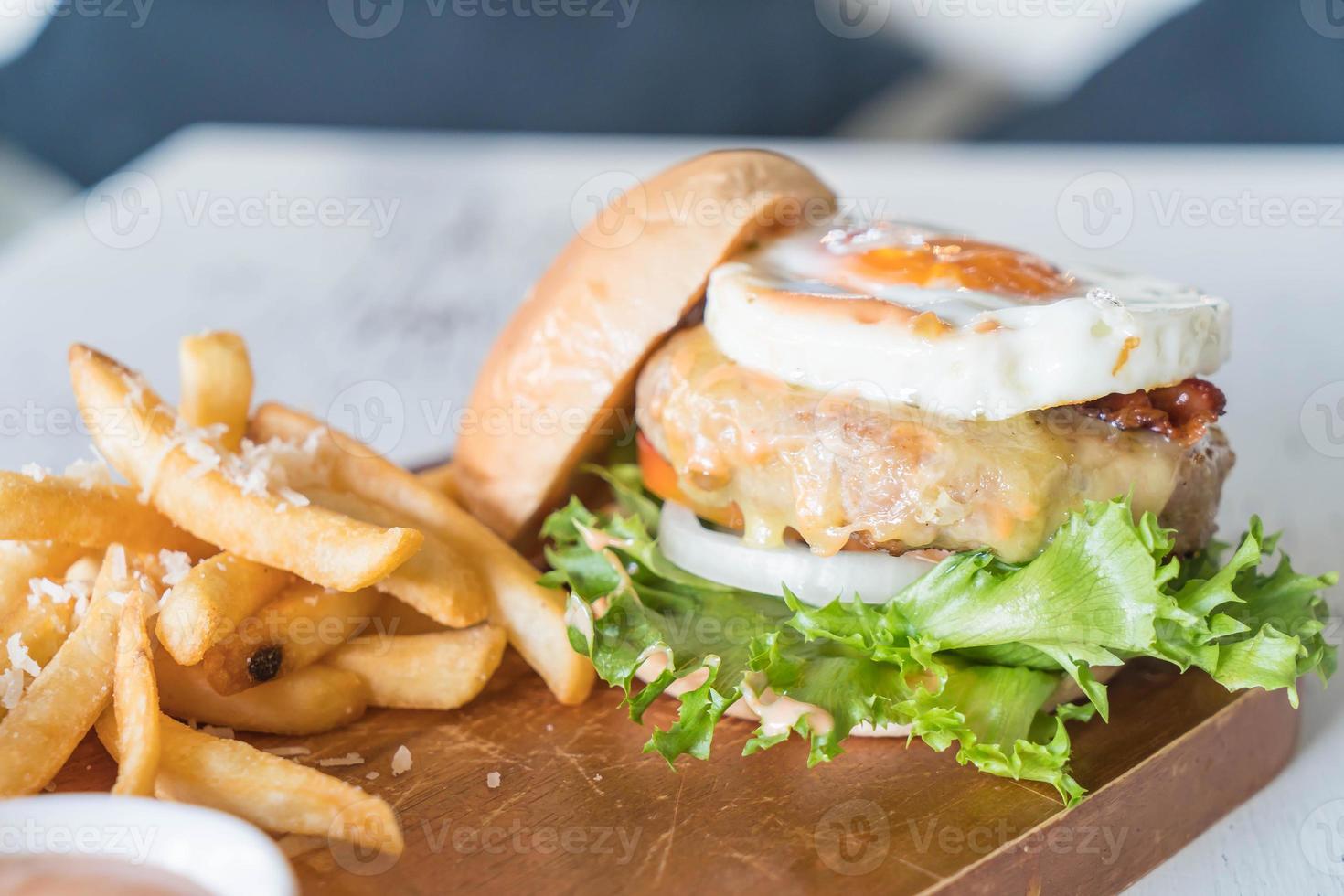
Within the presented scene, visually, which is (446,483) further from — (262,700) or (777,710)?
(777,710)

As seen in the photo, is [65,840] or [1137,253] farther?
[1137,253]

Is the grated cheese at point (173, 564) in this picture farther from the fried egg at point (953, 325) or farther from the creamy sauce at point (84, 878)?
the fried egg at point (953, 325)

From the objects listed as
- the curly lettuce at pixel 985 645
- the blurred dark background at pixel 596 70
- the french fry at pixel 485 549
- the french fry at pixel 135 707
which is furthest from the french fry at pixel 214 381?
the blurred dark background at pixel 596 70

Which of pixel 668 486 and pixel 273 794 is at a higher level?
pixel 668 486

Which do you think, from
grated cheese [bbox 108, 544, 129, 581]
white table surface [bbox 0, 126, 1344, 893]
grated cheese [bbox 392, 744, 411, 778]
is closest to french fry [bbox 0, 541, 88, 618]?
grated cheese [bbox 108, 544, 129, 581]

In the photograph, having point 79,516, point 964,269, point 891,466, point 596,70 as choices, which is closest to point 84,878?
point 79,516

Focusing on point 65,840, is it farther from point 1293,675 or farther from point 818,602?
point 1293,675

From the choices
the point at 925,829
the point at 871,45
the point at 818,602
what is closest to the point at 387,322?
the point at 871,45
